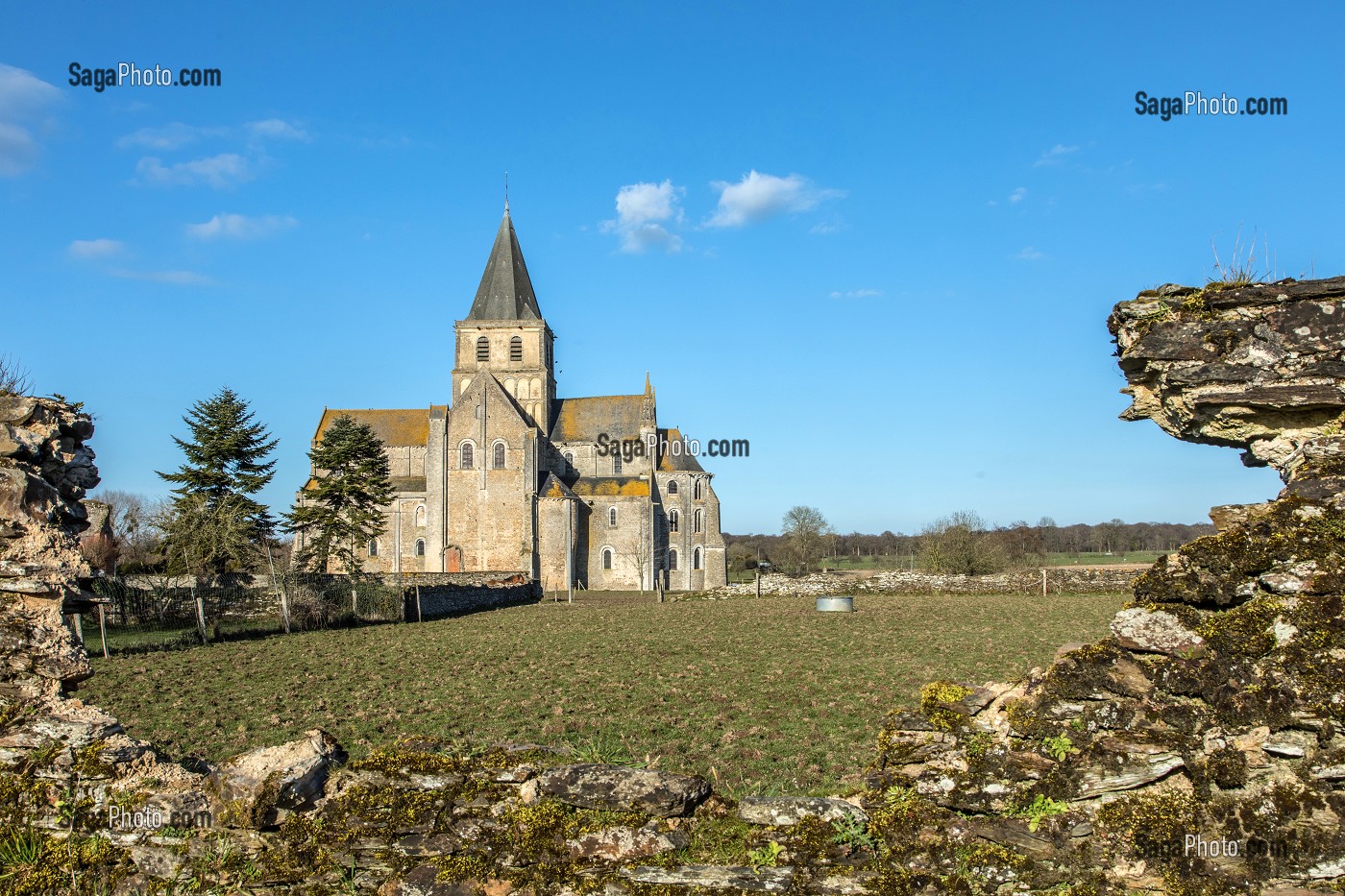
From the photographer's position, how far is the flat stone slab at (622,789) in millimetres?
4551

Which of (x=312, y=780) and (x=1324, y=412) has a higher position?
(x=1324, y=412)

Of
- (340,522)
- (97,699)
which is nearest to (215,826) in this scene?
(97,699)

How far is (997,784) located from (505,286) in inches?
2406

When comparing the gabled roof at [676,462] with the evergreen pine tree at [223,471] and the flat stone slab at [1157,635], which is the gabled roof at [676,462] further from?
the flat stone slab at [1157,635]

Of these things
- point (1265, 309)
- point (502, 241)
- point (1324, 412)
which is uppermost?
point (502, 241)

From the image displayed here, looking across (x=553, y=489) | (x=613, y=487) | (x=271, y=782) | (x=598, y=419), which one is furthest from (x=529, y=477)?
(x=271, y=782)

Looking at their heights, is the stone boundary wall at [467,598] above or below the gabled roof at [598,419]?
below

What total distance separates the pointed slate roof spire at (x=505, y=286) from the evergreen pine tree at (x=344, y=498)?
2433 centimetres

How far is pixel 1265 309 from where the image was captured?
4969 millimetres

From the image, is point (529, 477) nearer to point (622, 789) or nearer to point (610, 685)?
point (610, 685)

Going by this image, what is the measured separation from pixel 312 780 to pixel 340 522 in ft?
107

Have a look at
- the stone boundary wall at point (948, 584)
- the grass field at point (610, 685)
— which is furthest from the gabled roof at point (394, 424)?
the grass field at point (610, 685)

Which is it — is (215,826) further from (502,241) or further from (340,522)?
(502,241)

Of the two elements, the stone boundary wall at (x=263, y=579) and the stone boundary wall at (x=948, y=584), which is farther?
the stone boundary wall at (x=948, y=584)
